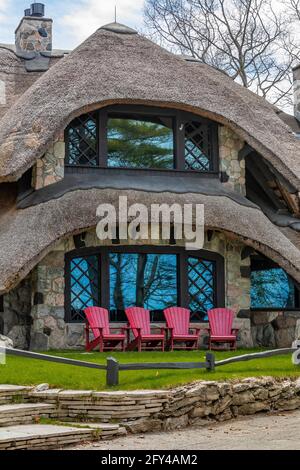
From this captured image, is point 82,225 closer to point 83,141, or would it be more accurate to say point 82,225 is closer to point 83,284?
point 83,284

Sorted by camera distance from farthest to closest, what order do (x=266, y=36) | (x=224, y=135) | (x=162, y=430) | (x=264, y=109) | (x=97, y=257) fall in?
1. (x=266, y=36)
2. (x=264, y=109)
3. (x=224, y=135)
4. (x=97, y=257)
5. (x=162, y=430)

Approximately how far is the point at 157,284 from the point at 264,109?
17.2 feet

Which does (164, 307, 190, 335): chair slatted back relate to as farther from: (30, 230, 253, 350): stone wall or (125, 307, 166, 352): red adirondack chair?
(30, 230, 253, 350): stone wall

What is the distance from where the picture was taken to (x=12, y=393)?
34.1ft

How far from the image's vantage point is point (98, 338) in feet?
50.3

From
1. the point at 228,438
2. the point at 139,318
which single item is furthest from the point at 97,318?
the point at 228,438

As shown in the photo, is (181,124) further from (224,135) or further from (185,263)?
(185,263)

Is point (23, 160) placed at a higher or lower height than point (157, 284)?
higher

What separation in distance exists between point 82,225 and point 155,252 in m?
2.03

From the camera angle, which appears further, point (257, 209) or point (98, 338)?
point (257, 209)

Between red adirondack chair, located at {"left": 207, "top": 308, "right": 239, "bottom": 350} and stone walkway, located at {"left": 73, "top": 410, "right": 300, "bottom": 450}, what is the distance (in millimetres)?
5735

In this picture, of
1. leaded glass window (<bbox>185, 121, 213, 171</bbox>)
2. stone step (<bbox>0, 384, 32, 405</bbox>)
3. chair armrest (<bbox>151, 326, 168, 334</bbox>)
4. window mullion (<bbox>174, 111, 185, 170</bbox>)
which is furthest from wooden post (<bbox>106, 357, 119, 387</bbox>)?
leaded glass window (<bbox>185, 121, 213, 171</bbox>)
